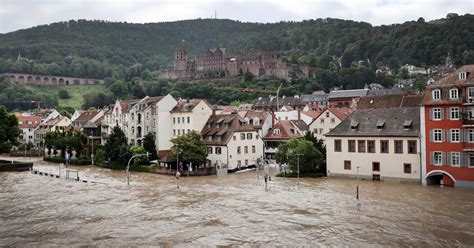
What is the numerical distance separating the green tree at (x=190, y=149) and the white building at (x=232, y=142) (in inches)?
130

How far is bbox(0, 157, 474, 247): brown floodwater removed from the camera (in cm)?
3044

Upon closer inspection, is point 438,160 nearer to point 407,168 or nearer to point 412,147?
point 412,147

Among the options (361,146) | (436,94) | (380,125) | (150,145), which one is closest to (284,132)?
(361,146)

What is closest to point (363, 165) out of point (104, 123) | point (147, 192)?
point (147, 192)

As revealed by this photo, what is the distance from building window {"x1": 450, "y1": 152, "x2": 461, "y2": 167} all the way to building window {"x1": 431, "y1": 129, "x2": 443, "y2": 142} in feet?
5.72

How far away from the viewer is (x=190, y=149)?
208 feet

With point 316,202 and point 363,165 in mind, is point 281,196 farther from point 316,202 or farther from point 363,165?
point 363,165

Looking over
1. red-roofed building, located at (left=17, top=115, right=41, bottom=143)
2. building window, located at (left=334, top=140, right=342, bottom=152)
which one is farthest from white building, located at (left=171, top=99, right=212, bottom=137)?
red-roofed building, located at (left=17, top=115, right=41, bottom=143)

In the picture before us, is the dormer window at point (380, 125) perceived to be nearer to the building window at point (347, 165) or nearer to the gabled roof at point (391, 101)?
the building window at point (347, 165)

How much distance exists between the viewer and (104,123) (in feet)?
303

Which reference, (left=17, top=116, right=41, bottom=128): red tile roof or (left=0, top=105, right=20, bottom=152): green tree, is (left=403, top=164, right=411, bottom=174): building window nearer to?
(left=0, top=105, right=20, bottom=152): green tree

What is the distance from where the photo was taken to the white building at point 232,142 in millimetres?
66938

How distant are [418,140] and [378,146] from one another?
436 cm

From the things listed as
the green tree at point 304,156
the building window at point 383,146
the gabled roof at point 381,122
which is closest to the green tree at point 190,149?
the green tree at point 304,156
